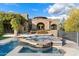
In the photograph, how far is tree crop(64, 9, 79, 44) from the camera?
3996mm

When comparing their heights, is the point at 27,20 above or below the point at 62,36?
above

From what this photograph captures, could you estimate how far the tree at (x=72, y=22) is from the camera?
3996 mm

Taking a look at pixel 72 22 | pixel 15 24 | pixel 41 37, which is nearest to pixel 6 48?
pixel 15 24

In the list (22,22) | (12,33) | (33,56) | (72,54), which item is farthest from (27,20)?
(72,54)

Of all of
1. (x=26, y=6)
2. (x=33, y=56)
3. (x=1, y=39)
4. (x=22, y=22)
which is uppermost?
(x=26, y=6)

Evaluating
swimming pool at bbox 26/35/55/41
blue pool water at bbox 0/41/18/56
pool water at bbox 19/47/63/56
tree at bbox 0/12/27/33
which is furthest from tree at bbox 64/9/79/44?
blue pool water at bbox 0/41/18/56

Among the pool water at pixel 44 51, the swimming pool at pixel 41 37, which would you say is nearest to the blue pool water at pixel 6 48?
the pool water at pixel 44 51

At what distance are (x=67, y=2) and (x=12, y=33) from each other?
1.14 metres

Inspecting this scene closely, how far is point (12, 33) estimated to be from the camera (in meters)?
4.06

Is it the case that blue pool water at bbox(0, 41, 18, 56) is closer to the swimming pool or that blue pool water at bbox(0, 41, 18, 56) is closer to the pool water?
the pool water

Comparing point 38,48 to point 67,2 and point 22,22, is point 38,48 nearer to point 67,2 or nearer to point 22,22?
point 22,22

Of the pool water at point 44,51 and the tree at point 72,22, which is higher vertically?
the tree at point 72,22

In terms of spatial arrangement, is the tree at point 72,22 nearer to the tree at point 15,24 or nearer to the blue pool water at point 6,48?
the tree at point 15,24

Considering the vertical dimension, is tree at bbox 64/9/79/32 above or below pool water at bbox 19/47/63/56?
above
